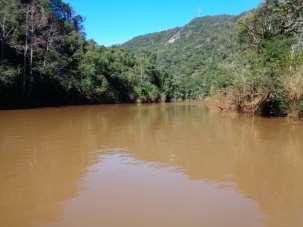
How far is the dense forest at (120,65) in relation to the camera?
23867 mm

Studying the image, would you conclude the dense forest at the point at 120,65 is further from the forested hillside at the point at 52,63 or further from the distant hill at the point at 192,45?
the distant hill at the point at 192,45

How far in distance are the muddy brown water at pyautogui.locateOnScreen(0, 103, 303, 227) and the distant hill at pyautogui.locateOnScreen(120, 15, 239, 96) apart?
6397 centimetres

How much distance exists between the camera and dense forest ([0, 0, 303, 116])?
78.3ft

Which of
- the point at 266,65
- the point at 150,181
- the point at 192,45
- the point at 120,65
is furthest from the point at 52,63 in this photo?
the point at 192,45

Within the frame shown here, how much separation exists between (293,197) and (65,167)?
15.9 feet

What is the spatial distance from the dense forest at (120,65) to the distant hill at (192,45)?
2163 centimetres

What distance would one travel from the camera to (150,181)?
8.41 metres

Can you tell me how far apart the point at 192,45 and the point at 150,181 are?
410ft

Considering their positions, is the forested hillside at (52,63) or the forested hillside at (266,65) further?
the forested hillside at (52,63)

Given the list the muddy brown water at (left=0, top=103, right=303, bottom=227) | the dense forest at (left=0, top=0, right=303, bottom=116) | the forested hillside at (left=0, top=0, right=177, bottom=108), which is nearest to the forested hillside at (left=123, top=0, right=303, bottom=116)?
Result: the dense forest at (left=0, top=0, right=303, bottom=116)

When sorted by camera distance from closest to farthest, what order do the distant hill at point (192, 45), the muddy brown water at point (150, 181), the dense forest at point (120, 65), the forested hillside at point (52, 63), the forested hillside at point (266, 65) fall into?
the muddy brown water at point (150, 181)
the forested hillside at point (266, 65)
the dense forest at point (120, 65)
the forested hillside at point (52, 63)
the distant hill at point (192, 45)

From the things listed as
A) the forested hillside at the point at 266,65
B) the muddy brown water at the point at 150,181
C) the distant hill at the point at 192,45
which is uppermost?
the distant hill at the point at 192,45

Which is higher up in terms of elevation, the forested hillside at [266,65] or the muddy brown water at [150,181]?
the forested hillside at [266,65]

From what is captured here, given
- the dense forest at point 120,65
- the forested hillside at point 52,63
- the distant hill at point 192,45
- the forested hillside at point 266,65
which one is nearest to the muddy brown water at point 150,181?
the forested hillside at point 266,65
